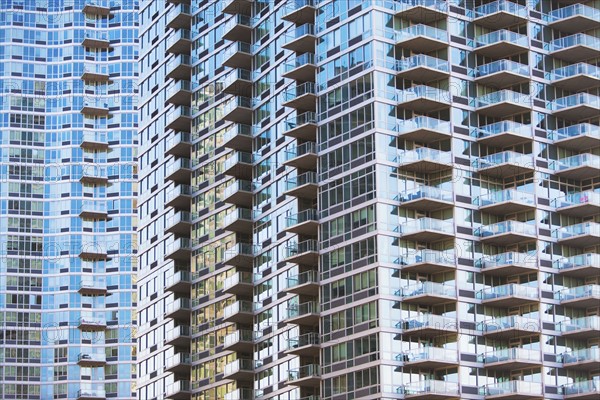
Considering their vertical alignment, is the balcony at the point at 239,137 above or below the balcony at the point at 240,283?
above

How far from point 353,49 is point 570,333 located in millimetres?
27998

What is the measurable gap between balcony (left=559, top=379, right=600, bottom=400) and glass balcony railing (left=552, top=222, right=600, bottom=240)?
1166 centimetres

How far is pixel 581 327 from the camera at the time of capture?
103000 millimetres

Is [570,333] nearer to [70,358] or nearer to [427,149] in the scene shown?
[427,149]

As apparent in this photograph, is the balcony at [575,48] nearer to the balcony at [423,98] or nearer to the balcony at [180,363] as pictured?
the balcony at [423,98]

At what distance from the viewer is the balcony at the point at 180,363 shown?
12838 cm

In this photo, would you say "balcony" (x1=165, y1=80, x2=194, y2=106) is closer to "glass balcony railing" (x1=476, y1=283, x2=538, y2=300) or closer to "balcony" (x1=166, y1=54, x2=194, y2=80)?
"balcony" (x1=166, y1=54, x2=194, y2=80)

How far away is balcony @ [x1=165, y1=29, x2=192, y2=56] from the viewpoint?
137 meters

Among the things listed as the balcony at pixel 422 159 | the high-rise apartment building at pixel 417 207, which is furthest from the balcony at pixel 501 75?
the balcony at pixel 422 159

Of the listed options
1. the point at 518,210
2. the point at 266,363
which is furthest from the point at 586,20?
the point at 266,363

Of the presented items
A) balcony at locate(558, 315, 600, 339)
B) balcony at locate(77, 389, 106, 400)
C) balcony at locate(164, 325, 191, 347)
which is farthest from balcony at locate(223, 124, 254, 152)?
balcony at locate(77, 389, 106, 400)

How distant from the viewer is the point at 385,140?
338 feet

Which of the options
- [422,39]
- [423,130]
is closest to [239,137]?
[422,39]

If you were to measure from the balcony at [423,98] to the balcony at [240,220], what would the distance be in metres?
22.3
